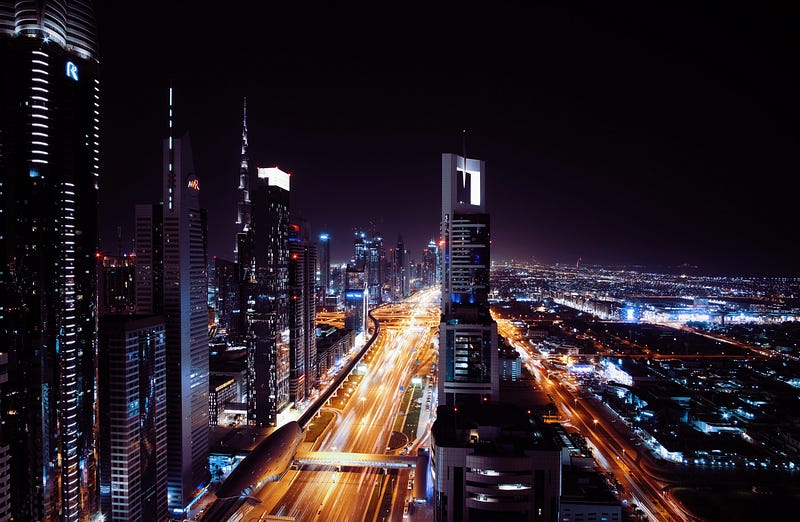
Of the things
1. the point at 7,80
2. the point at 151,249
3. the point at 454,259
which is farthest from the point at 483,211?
the point at 7,80

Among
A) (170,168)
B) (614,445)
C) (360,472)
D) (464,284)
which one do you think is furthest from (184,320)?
(614,445)

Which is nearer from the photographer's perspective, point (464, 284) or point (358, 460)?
point (358, 460)

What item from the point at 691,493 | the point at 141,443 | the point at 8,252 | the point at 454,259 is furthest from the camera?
the point at 454,259

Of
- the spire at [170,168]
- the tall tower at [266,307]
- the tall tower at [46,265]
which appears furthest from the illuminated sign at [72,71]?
the tall tower at [266,307]

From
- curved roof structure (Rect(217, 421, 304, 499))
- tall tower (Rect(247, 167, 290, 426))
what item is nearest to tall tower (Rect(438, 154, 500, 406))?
curved roof structure (Rect(217, 421, 304, 499))

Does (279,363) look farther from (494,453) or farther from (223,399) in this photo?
(494,453)

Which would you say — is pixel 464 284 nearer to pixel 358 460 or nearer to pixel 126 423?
pixel 358 460
